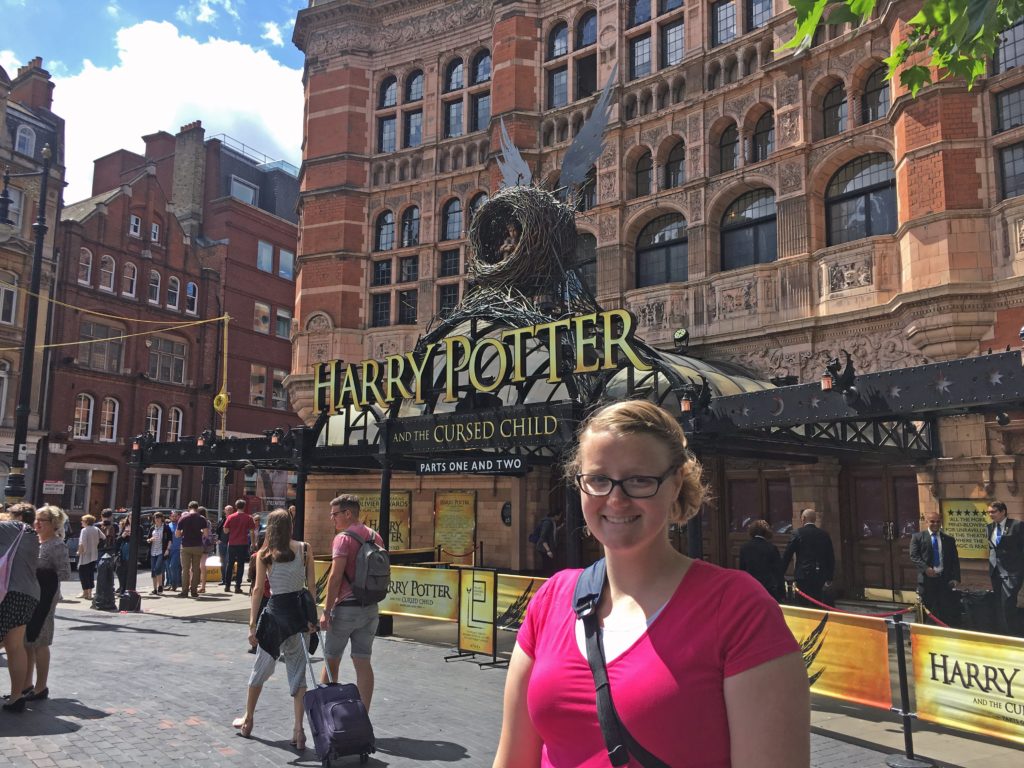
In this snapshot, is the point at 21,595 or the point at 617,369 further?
the point at 617,369

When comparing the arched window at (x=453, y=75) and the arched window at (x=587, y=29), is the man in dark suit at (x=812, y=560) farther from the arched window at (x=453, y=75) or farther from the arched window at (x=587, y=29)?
the arched window at (x=453, y=75)

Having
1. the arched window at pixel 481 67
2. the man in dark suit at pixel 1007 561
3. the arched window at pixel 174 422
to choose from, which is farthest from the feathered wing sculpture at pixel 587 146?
the arched window at pixel 174 422

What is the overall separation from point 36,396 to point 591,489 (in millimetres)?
38538

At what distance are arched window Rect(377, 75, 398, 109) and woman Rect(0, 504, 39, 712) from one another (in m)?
21.7

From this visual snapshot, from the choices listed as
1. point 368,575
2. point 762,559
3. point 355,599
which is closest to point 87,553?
point 355,599

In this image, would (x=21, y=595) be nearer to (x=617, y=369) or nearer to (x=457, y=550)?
(x=617, y=369)

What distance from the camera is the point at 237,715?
294 inches

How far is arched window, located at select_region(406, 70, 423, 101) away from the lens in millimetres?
26281

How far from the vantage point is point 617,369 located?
37.7 ft

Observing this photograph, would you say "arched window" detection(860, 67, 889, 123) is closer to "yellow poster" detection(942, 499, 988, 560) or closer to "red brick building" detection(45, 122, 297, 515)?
"yellow poster" detection(942, 499, 988, 560)

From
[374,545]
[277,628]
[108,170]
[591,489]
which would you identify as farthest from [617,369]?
[108,170]

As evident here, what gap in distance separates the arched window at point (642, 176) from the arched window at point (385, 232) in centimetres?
823

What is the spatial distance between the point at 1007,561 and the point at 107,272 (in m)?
39.2

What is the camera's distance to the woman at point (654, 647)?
1.82 metres
